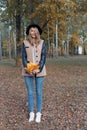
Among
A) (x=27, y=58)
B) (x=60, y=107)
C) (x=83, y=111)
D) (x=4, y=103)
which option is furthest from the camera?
(x=4, y=103)

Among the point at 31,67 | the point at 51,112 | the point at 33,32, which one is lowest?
the point at 51,112

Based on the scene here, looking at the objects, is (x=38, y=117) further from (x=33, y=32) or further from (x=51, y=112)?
(x=33, y=32)

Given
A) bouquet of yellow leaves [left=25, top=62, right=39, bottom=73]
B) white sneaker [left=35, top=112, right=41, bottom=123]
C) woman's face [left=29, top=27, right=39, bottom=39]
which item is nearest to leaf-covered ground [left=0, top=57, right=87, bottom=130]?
white sneaker [left=35, top=112, right=41, bottom=123]

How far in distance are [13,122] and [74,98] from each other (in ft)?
9.37

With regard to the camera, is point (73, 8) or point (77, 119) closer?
point (77, 119)

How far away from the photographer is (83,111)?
7668 millimetres

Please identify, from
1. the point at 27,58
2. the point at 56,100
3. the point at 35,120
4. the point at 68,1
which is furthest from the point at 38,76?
the point at 68,1

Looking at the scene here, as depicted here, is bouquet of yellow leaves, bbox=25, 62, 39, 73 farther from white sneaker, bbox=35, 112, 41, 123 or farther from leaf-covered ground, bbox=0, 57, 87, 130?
leaf-covered ground, bbox=0, 57, 87, 130

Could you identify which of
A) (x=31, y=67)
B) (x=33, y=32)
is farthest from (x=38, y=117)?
(x=33, y=32)

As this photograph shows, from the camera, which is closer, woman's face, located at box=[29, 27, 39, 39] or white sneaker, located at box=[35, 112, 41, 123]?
woman's face, located at box=[29, 27, 39, 39]

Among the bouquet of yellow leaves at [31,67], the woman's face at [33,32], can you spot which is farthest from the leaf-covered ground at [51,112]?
the woman's face at [33,32]

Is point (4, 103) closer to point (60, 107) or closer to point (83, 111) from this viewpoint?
point (60, 107)

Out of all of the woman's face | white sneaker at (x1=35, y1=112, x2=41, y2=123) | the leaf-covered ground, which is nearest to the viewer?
the leaf-covered ground

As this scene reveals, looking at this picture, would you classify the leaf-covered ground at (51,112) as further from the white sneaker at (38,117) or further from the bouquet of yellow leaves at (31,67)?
the bouquet of yellow leaves at (31,67)
